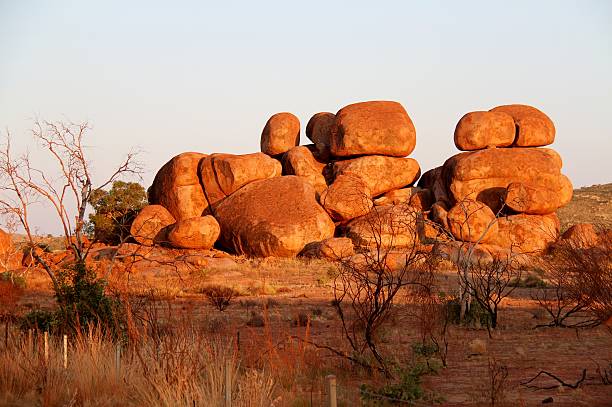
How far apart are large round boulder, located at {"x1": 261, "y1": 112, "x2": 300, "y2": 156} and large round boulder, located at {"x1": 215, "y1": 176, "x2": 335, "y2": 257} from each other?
4.09 metres

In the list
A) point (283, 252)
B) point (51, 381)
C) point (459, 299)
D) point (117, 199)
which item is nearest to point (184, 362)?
point (51, 381)

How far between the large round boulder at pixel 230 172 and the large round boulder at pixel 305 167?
993 millimetres

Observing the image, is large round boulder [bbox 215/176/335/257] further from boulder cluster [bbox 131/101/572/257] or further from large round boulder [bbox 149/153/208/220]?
large round boulder [bbox 149/153/208/220]

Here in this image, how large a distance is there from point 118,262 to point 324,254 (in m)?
7.88

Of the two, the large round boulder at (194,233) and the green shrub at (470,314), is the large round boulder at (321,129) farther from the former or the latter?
the green shrub at (470,314)

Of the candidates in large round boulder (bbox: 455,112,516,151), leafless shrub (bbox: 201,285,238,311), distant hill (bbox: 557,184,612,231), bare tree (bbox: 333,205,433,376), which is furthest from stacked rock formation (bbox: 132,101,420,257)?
distant hill (bbox: 557,184,612,231)

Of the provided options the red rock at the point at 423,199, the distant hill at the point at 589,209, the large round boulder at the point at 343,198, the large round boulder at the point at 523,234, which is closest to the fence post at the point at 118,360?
the large round boulder at the point at 343,198

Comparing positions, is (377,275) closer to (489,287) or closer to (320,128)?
(489,287)

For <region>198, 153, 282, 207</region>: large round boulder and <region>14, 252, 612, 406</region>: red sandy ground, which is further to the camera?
<region>198, 153, 282, 207</region>: large round boulder

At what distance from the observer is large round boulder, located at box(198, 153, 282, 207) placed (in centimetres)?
3338

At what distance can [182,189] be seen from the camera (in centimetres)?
3359

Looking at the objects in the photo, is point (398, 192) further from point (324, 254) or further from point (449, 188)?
point (324, 254)

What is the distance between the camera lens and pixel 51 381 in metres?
9.23

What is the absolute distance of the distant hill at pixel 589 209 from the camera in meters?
48.1
